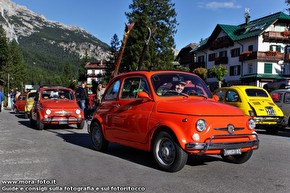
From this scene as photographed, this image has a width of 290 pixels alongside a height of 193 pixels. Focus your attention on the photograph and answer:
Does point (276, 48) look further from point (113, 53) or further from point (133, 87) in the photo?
point (133, 87)

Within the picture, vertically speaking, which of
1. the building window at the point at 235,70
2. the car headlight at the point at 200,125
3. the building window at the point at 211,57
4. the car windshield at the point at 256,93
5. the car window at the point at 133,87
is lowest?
the car headlight at the point at 200,125

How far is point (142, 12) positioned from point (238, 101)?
137 feet

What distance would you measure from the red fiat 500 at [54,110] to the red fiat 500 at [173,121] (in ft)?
18.4

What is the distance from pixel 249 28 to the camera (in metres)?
53.8

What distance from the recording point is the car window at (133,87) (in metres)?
7.46

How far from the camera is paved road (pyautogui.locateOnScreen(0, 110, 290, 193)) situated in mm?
5430

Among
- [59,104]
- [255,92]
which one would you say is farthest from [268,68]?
[59,104]

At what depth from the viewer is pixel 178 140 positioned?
237 inches

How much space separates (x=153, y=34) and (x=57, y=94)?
116 ft

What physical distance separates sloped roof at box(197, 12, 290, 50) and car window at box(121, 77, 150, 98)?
44020 millimetres

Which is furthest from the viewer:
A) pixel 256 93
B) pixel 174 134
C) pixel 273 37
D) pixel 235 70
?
pixel 235 70

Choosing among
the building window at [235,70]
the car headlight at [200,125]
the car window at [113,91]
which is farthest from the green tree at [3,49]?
the car headlight at [200,125]

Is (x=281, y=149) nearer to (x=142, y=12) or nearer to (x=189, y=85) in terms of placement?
(x=189, y=85)

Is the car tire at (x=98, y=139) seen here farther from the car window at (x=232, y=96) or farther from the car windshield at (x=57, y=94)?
the car windshield at (x=57, y=94)
